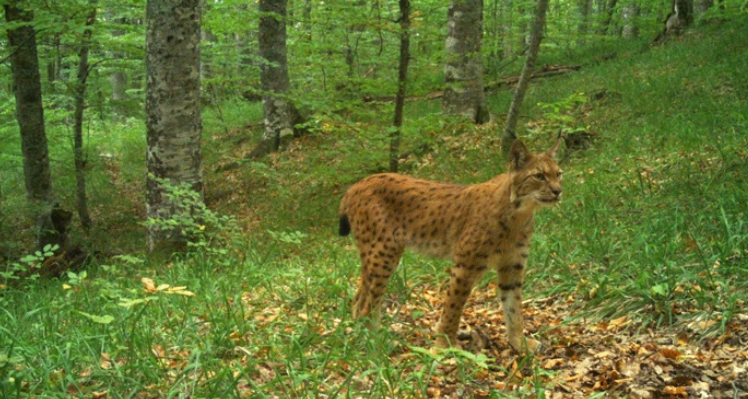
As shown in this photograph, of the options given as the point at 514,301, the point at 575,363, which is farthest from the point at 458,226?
the point at 575,363

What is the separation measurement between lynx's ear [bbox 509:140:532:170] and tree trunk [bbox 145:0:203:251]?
5.39 metres

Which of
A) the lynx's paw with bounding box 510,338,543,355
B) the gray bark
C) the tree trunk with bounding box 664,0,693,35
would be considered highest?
the gray bark

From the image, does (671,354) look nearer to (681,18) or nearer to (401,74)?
(401,74)

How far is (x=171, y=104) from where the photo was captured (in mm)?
9148

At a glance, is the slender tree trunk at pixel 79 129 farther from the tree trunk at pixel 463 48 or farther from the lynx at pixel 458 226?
the lynx at pixel 458 226

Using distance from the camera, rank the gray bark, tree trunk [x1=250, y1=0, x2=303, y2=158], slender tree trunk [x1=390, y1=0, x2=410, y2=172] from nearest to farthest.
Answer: slender tree trunk [x1=390, y1=0, x2=410, y2=172]
tree trunk [x1=250, y1=0, x2=303, y2=158]
the gray bark

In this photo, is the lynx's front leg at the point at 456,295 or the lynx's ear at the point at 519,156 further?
the lynx's front leg at the point at 456,295

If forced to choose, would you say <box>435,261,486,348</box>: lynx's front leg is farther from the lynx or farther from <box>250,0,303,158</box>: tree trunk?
<box>250,0,303,158</box>: tree trunk

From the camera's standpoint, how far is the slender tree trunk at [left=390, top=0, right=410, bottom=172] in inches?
430

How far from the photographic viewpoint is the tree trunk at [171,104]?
29.3 feet

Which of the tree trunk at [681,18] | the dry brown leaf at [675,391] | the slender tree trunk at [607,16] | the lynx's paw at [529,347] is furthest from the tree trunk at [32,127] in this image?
the slender tree trunk at [607,16]

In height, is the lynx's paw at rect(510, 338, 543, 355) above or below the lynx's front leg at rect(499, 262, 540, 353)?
below

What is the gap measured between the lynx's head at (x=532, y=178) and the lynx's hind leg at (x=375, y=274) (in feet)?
4.22

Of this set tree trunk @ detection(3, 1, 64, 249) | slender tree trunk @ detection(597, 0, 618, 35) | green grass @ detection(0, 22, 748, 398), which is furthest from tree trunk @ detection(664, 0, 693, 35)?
tree trunk @ detection(3, 1, 64, 249)
